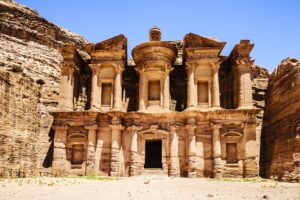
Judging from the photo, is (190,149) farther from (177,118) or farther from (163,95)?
(163,95)

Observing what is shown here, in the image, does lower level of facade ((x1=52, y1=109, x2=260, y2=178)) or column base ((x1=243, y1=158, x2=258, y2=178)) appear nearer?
column base ((x1=243, y1=158, x2=258, y2=178))

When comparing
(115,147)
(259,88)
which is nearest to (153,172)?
(115,147)

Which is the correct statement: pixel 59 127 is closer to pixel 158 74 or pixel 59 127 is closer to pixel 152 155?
pixel 158 74

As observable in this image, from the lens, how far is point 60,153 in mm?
23344

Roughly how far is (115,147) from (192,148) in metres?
5.71

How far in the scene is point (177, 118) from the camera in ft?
76.3

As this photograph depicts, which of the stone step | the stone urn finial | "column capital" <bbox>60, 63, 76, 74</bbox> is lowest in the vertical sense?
the stone step

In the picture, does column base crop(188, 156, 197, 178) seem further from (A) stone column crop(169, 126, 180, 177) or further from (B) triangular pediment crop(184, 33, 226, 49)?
(B) triangular pediment crop(184, 33, 226, 49)

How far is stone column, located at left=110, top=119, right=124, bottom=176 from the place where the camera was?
73.8 feet

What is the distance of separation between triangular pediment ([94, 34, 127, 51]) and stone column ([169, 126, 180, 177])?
8216mm

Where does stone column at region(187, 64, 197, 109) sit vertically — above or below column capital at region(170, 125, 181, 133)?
above

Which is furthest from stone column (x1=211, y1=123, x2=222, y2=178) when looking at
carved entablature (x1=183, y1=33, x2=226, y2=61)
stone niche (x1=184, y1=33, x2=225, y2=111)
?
carved entablature (x1=183, y1=33, x2=226, y2=61)

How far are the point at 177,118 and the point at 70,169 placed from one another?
29.5ft

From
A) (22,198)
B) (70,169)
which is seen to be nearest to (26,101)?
(70,169)
